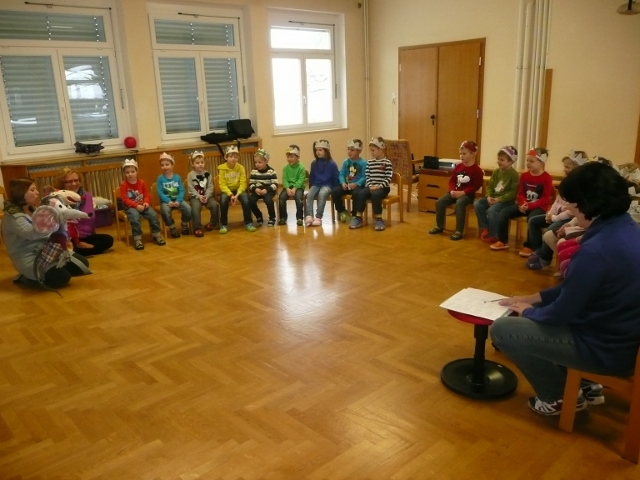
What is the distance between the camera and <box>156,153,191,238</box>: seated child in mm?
6117

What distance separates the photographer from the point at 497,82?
7770 mm

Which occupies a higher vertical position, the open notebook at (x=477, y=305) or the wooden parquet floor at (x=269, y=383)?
the open notebook at (x=477, y=305)

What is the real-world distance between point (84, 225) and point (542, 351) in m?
4.74

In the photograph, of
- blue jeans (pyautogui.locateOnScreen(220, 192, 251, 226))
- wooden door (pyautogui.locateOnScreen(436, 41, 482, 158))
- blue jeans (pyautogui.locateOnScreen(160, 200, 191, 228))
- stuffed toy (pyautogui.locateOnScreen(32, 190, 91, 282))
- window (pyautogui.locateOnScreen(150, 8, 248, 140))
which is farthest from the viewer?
wooden door (pyautogui.locateOnScreen(436, 41, 482, 158))

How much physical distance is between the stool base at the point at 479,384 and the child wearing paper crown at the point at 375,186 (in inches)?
129

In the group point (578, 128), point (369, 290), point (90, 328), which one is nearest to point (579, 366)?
point (369, 290)

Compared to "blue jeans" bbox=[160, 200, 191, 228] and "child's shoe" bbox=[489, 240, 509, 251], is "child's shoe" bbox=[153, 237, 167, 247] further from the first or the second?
"child's shoe" bbox=[489, 240, 509, 251]

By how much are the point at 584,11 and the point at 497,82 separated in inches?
57.9

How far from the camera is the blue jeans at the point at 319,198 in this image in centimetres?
650

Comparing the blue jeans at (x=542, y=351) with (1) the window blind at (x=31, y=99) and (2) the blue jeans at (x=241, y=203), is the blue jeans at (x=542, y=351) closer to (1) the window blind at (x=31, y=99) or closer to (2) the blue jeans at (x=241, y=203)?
(2) the blue jeans at (x=241, y=203)

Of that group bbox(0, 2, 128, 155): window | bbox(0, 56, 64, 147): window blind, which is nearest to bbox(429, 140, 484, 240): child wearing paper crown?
bbox(0, 2, 128, 155): window

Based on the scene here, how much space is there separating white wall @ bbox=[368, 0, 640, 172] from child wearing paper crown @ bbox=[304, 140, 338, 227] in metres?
2.86

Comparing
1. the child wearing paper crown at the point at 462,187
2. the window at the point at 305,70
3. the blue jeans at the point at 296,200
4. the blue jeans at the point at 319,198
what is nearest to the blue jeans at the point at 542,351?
the child wearing paper crown at the point at 462,187

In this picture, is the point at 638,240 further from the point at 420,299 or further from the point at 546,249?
the point at 546,249
